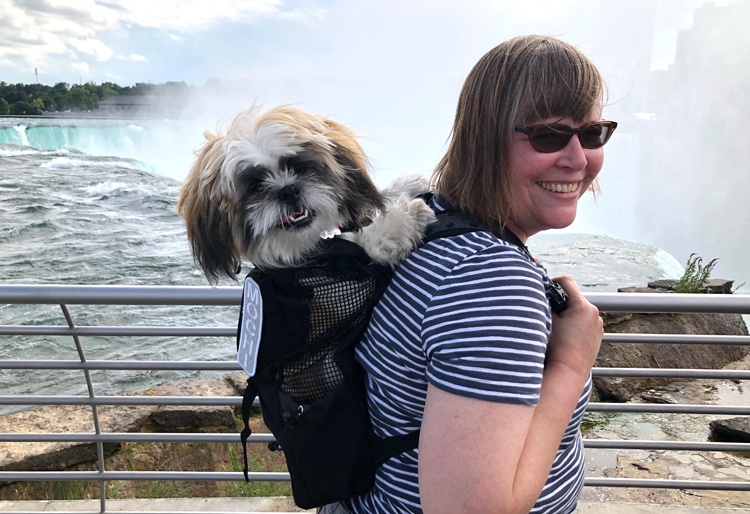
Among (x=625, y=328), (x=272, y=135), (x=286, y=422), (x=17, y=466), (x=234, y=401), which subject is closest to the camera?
(x=286, y=422)

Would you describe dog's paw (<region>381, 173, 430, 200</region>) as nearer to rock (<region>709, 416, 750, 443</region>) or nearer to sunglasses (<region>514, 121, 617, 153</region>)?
sunglasses (<region>514, 121, 617, 153</region>)

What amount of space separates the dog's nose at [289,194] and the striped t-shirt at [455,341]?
0.40 m

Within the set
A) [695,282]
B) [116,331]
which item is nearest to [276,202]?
[116,331]

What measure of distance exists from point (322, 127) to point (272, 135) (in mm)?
188

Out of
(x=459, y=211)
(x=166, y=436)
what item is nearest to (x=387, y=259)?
(x=459, y=211)

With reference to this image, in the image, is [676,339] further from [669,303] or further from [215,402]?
[215,402]

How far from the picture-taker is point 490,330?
782 mm

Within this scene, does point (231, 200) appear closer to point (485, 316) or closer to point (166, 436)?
point (485, 316)

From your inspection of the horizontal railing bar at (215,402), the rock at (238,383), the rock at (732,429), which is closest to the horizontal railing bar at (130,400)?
the horizontal railing bar at (215,402)

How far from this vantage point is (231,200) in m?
1.27

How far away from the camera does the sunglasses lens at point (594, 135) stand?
1.14 metres

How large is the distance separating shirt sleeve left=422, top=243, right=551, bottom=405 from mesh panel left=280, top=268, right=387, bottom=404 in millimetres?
209

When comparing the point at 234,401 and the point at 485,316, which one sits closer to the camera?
the point at 485,316

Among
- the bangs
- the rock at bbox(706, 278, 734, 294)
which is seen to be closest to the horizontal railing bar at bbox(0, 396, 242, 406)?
the bangs
